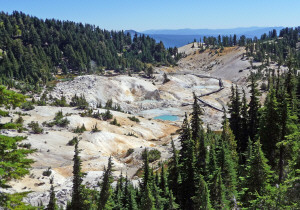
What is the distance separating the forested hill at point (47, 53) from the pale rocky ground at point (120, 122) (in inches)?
723

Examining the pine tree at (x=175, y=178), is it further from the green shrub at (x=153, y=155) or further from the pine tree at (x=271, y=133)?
the green shrub at (x=153, y=155)

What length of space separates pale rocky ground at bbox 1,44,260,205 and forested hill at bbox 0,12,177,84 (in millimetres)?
18367

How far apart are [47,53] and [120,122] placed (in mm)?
92181

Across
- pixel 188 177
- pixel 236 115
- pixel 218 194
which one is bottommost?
pixel 188 177

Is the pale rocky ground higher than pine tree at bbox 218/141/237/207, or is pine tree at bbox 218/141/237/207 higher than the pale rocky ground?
pine tree at bbox 218/141/237/207

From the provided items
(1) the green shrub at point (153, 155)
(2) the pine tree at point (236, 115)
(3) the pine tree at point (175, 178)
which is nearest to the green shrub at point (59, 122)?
(1) the green shrub at point (153, 155)

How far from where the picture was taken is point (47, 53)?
499 ft

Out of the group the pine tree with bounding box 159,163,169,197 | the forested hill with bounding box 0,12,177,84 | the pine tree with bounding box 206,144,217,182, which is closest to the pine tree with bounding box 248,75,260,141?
the pine tree with bounding box 206,144,217,182

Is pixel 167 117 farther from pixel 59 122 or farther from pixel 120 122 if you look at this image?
pixel 59 122

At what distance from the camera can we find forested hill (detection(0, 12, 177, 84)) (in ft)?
397

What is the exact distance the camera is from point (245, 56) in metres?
169

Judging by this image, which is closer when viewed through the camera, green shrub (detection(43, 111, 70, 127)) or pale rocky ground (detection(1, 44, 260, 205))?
pale rocky ground (detection(1, 44, 260, 205))

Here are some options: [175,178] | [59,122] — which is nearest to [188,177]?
[175,178]

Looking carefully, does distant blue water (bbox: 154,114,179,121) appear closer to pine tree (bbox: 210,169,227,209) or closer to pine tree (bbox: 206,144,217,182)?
pine tree (bbox: 206,144,217,182)
